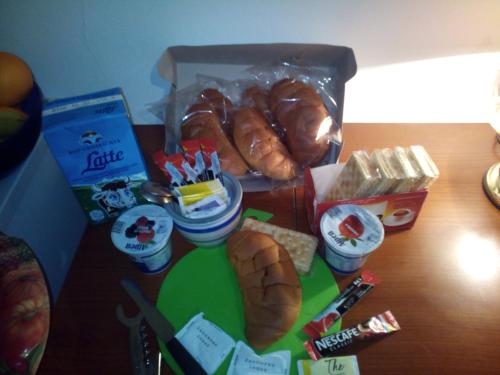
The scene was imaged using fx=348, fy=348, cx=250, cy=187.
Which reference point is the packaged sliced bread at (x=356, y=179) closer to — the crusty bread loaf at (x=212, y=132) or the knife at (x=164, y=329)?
the crusty bread loaf at (x=212, y=132)

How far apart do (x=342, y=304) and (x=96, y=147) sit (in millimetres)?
542

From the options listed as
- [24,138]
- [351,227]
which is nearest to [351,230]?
[351,227]

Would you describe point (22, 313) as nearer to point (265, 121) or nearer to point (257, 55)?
point (265, 121)

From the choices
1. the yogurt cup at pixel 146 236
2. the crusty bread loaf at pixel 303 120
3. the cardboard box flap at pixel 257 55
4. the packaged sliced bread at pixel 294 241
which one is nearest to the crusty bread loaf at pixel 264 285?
the packaged sliced bread at pixel 294 241

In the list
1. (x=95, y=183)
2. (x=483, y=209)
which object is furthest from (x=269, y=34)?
(x=483, y=209)

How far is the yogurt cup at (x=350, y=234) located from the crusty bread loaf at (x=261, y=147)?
168 millimetres

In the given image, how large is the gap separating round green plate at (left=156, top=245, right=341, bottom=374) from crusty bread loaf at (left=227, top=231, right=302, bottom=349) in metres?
0.03

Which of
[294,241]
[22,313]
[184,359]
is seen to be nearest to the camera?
[22,313]

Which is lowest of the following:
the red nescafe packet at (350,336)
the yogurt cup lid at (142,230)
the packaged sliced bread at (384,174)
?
the red nescafe packet at (350,336)

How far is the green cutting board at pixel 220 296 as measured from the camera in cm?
61

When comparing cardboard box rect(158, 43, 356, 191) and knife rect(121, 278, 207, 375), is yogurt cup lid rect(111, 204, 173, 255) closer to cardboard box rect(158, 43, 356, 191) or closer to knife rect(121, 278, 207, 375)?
knife rect(121, 278, 207, 375)

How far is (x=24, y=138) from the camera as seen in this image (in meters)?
0.74

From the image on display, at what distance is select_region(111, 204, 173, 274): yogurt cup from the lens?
63 cm

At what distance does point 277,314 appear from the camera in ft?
1.92
